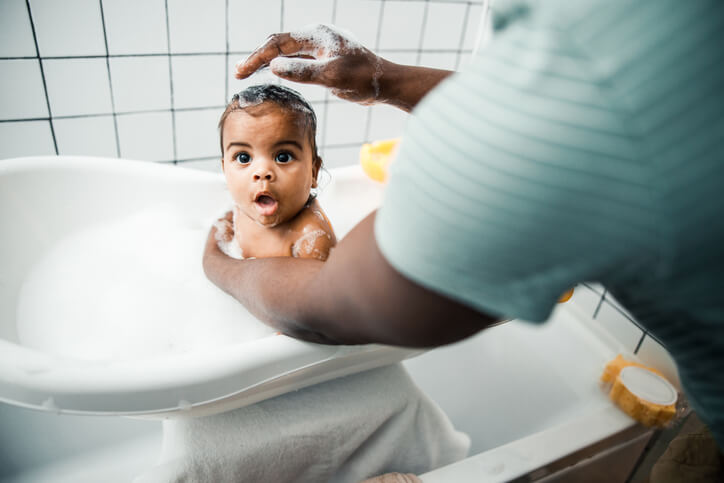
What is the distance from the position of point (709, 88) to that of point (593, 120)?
0.08 metres

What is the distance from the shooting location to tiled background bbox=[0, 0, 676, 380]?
116 cm

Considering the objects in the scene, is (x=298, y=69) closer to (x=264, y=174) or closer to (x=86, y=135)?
(x=264, y=174)

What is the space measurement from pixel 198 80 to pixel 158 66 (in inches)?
4.1

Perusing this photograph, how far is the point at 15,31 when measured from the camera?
1.11m

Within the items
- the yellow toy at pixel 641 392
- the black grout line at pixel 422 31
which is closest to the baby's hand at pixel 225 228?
the black grout line at pixel 422 31

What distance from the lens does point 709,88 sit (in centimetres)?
33

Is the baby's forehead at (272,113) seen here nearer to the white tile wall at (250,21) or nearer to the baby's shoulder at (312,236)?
the baby's shoulder at (312,236)

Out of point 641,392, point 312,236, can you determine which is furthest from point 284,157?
point 641,392

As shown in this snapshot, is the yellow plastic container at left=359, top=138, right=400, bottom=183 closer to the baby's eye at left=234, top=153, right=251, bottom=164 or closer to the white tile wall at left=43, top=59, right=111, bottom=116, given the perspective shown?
Answer: the baby's eye at left=234, top=153, right=251, bottom=164

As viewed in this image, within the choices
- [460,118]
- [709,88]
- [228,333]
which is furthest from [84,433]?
[709,88]

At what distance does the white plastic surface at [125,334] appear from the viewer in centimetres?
64

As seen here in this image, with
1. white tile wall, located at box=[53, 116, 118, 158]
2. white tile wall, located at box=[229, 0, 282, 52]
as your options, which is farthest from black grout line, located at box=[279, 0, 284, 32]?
white tile wall, located at box=[53, 116, 118, 158]

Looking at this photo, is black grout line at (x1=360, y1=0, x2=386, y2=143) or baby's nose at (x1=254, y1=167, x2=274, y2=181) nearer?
baby's nose at (x1=254, y1=167, x2=274, y2=181)

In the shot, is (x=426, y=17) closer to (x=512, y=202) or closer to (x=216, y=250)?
(x=216, y=250)
